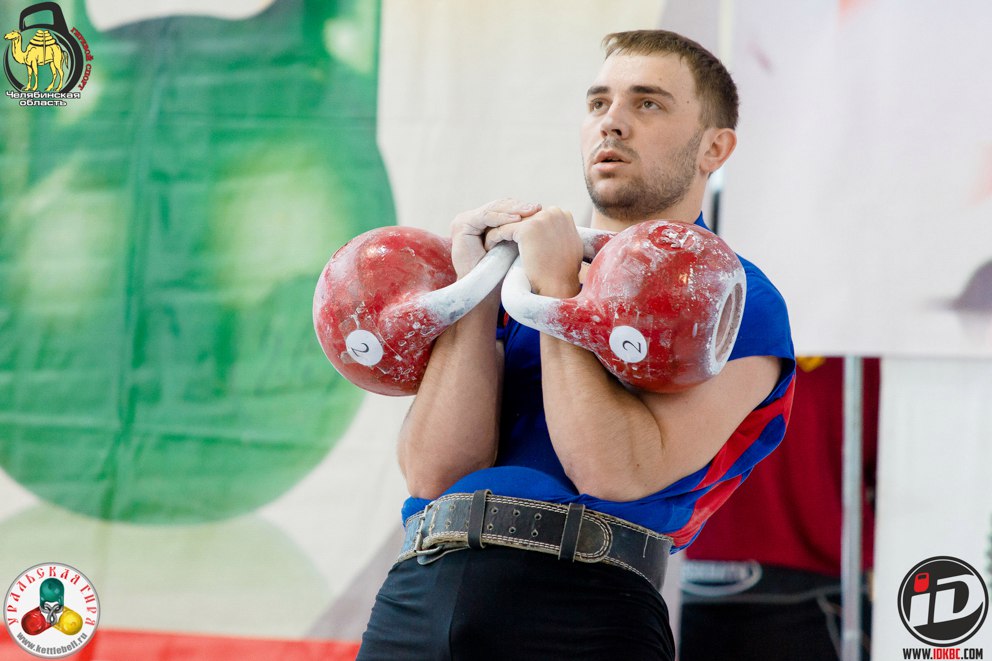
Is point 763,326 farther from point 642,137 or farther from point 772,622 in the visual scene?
point 772,622

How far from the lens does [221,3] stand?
2.63 m

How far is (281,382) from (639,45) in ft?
4.46

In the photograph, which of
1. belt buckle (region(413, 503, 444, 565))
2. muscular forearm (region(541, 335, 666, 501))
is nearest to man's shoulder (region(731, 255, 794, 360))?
muscular forearm (region(541, 335, 666, 501))

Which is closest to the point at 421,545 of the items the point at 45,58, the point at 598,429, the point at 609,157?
the point at 598,429

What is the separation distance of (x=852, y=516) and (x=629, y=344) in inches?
53.7

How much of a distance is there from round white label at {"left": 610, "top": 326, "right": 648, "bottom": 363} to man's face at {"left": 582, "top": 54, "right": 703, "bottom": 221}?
419mm

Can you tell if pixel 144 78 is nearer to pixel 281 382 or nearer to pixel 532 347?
pixel 281 382

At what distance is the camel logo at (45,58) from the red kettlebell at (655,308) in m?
1.93

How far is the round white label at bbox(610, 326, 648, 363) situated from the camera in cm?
114

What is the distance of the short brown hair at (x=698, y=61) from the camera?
1593mm

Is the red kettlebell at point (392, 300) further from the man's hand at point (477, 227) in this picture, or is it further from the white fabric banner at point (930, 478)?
the white fabric banner at point (930, 478)

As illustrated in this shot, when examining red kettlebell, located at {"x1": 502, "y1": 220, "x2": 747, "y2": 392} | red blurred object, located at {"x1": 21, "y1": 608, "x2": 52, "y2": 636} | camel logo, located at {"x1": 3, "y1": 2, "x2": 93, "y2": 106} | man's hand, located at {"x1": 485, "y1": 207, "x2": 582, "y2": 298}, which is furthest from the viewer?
camel logo, located at {"x1": 3, "y1": 2, "x2": 93, "y2": 106}

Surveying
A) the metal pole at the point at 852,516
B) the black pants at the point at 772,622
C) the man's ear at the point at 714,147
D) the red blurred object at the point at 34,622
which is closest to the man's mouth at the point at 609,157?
the man's ear at the point at 714,147

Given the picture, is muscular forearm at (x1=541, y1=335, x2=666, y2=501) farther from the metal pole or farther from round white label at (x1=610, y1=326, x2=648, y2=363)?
the metal pole
